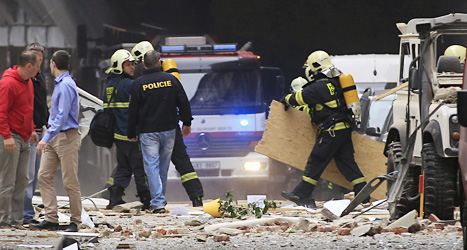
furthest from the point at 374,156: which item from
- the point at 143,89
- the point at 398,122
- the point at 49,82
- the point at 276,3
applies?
the point at 276,3

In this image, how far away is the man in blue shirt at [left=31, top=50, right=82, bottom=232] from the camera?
9750 millimetres

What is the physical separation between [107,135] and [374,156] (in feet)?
11.2

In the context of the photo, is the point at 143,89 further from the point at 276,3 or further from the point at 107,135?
the point at 276,3

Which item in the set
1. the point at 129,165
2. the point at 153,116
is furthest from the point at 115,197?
the point at 153,116

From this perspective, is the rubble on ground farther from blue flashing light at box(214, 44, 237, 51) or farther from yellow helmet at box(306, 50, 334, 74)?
blue flashing light at box(214, 44, 237, 51)

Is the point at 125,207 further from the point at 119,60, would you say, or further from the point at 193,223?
the point at 193,223

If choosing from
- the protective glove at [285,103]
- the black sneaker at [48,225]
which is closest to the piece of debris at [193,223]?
the black sneaker at [48,225]

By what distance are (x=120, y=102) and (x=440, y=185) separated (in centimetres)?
470

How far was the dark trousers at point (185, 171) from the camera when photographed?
43.1 ft

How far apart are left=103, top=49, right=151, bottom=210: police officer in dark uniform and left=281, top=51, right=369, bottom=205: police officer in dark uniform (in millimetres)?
1797

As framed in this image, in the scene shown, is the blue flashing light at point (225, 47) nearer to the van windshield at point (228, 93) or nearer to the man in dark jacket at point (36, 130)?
the van windshield at point (228, 93)

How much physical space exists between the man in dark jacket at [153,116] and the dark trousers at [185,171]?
23.9 inches

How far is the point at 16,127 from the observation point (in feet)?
33.1

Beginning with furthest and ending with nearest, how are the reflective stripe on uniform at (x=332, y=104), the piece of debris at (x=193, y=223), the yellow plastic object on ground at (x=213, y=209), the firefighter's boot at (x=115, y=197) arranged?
the reflective stripe on uniform at (x=332, y=104) < the firefighter's boot at (x=115, y=197) < the yellow plastic object on ground at (x=213, y=209) < the piece of debris at (x=193, y=223)
